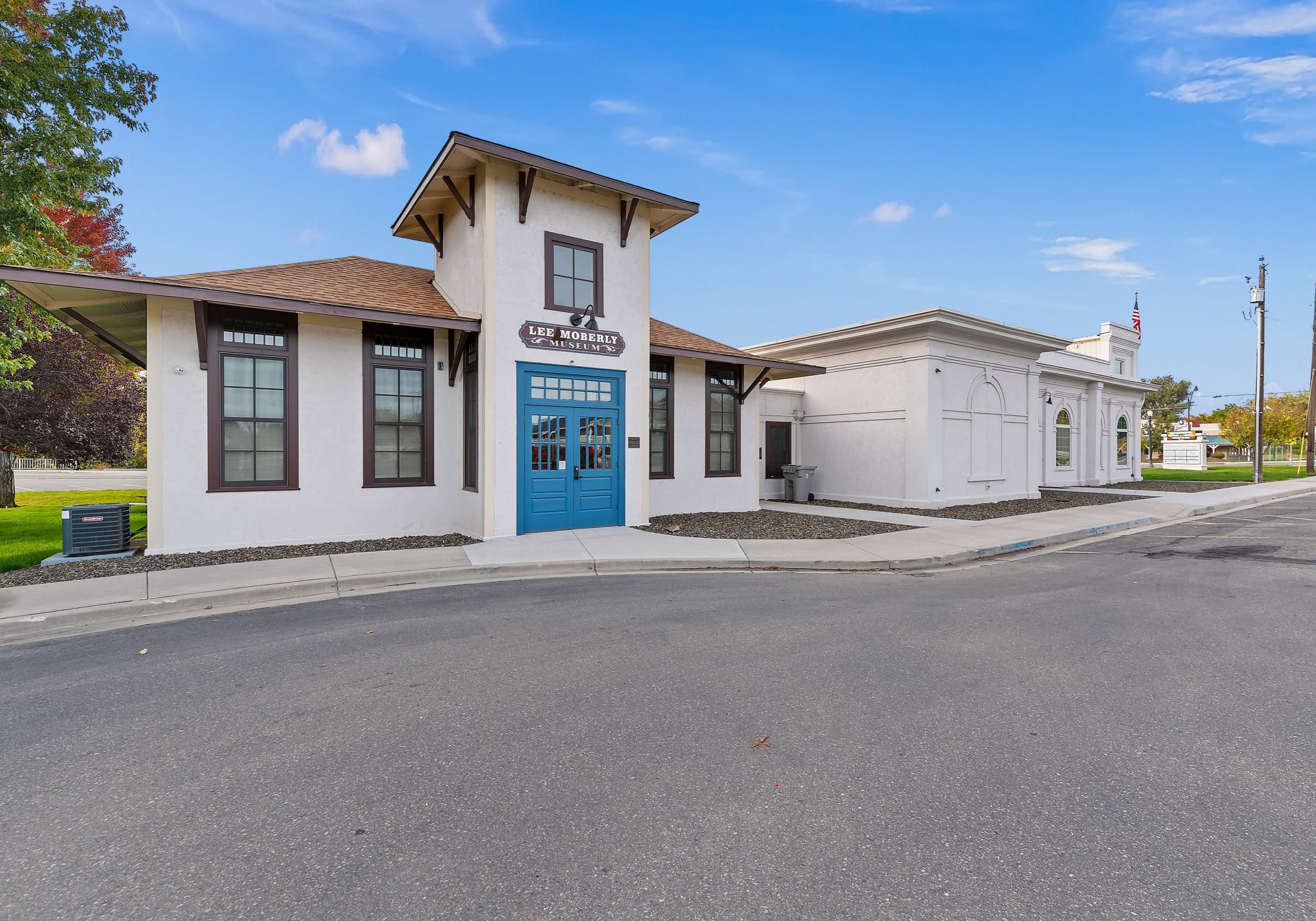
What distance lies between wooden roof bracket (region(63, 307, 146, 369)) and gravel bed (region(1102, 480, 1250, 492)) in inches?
1199

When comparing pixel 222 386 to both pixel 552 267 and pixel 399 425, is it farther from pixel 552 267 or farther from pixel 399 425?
pixel 552 267

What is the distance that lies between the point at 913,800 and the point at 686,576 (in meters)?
5.84

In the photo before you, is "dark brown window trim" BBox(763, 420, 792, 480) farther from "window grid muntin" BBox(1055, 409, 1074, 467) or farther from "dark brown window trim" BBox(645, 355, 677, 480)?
"window grid muntin" BBox(1055, 409, 1074, 467)

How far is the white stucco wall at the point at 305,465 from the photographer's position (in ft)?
31.4

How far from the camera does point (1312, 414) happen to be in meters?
40.2

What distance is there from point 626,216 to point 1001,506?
45.1 feet

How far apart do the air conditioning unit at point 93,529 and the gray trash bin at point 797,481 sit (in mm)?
15821

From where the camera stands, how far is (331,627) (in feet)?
20.3

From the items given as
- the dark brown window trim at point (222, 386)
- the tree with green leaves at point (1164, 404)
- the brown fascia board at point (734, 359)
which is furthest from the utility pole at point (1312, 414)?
the dark brown window trim at point (222, 386)

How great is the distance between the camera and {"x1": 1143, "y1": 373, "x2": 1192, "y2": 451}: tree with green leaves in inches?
2559

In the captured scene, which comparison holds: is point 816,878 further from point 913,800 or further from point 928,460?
point 928,460

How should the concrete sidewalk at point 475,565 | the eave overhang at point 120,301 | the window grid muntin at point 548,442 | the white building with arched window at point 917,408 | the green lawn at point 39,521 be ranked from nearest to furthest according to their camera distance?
the concrete sidewalk at point 475,565
the eave overhang at point 120,301
the green lawn at point 39,521
the window grid muntin at point 548,442
the white building with arched window at point 917,408

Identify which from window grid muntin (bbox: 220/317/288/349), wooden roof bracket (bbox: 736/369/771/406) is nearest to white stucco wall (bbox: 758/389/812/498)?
wooden roof bracket (bbox: 736/369/771/406)

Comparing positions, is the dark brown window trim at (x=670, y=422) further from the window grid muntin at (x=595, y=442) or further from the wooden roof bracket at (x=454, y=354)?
the wooden roof bracket at (x=454, y=354)
